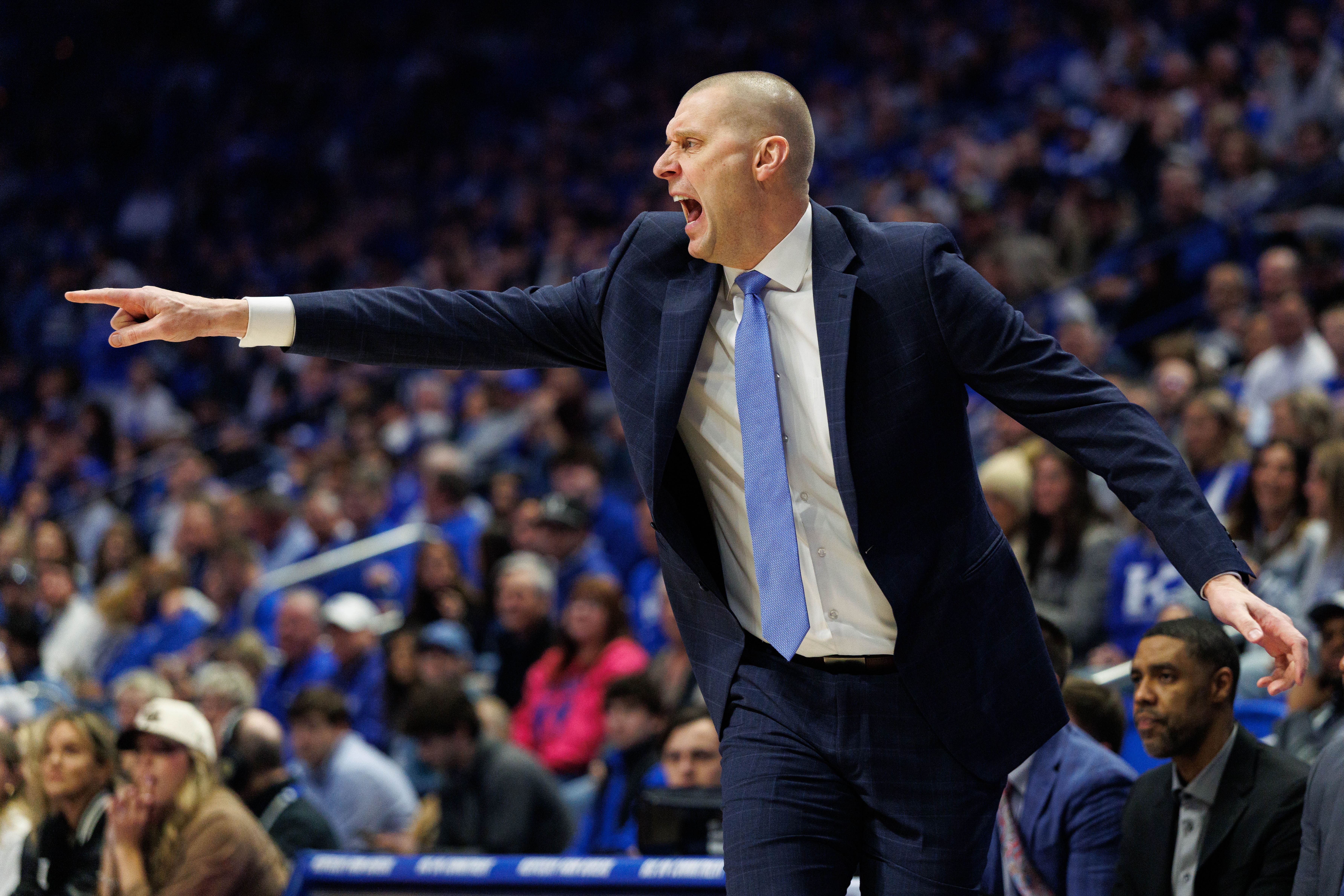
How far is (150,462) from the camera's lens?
1148 centimetres

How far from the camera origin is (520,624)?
675 centimetres

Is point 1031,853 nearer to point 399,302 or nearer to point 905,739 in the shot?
point 905,739

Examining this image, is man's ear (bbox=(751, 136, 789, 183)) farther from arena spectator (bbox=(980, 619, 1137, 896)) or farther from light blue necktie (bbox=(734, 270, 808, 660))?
arena spectator (bbox=(980, 619, 1137, 896))

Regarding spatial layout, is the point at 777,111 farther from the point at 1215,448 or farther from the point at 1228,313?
the point at 1228,313

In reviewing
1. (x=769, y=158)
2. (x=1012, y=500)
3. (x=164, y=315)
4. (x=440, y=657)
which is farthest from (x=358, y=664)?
(x=769, y=158)

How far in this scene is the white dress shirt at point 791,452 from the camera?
7.27ft

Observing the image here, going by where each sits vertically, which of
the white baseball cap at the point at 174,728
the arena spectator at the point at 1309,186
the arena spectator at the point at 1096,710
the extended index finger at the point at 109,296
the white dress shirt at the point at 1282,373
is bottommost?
the white baseball cap at the point at 174,728

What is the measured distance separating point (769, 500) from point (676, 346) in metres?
0.25

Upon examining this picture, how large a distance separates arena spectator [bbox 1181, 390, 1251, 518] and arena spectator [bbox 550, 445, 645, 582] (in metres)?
2.84

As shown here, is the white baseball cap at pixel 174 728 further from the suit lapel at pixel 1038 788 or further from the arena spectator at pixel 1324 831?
the arena spectator at pixel 1324 831

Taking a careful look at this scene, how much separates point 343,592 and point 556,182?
5.97 m

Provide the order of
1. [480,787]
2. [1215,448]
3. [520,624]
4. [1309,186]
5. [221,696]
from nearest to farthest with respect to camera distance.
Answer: [480,787] < [1215,448] < [221,696] < [520,624] < [1309,186]

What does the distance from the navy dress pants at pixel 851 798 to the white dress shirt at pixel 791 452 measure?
0.26 feet

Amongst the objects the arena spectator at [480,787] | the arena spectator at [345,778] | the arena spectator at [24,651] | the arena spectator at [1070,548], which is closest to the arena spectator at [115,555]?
the arena spectator at [24,651]
